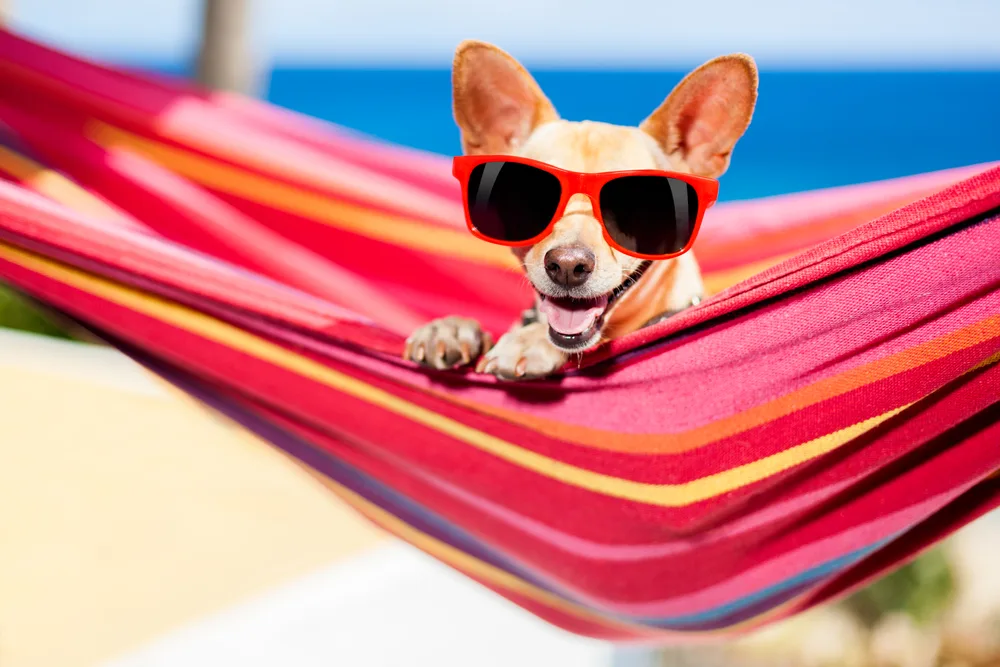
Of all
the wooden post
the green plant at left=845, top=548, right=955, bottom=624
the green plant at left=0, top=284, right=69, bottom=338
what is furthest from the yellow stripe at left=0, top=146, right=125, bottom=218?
the green plant at left=0, top=284, right=69, bottom=338

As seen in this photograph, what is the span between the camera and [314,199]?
6.00 ft

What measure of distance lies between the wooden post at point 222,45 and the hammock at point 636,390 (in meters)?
1.94

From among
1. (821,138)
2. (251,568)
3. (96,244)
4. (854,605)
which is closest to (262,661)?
(251,568)

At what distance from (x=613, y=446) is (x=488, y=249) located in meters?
0.65

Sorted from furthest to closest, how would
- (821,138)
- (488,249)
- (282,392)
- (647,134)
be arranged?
(821,138), (488,249), (282,392), (647,134)

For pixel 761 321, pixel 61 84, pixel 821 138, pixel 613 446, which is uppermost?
pixel 821 138

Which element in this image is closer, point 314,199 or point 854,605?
point 314,199

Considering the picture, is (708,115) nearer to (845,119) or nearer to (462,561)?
(462,561)

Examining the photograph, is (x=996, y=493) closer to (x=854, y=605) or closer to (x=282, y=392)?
(x=282, y=392)

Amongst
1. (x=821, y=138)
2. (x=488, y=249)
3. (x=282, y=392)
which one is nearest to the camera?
(x=282, y=392)

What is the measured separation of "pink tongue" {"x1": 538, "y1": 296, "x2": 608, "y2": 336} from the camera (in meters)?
1.06

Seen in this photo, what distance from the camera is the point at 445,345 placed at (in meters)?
1.12

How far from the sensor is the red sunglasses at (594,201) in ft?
3.12

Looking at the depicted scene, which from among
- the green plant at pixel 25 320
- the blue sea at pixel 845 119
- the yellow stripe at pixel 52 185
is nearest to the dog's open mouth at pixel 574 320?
the yellow stripe at pixel 52 185
